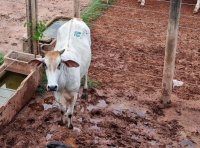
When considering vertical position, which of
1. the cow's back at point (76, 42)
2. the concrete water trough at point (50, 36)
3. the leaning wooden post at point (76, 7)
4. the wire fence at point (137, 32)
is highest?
the leaning wooden post at point (76, 7)

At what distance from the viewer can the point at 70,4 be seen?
11094 millimetres

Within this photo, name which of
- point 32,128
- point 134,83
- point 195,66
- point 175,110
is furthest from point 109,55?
point 32,128

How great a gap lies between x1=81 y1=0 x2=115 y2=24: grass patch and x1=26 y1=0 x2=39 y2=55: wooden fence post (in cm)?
282

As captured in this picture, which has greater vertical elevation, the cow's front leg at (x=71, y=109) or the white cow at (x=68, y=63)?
the white cow at (x=68, y=63)

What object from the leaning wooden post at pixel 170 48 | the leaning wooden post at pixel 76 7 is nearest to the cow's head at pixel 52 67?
the leaning wooden post at pixel 170 48

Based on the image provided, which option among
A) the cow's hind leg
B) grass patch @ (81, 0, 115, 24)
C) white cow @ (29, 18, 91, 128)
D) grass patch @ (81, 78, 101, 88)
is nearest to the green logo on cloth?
white cow @ (29, 18, 91, 128)

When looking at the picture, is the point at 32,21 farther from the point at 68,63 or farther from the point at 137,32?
the point at 137,32

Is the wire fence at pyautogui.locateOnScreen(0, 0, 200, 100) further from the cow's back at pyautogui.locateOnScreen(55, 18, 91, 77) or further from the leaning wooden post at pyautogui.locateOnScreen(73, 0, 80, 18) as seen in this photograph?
the cow's back at pyautogui.locateOnScreen(55, 18, 91, 77)

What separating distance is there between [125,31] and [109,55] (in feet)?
4.75

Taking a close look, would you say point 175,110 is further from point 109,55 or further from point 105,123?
point 109,55

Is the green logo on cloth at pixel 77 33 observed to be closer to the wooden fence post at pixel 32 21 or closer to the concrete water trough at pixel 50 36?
the wooden fence post at pixel 32 21

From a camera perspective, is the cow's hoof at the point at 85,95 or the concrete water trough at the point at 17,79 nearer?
the concrete water trough at the point at 17,79

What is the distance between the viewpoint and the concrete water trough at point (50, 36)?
24.1 feet

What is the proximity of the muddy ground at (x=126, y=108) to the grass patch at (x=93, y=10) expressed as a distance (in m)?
1.02
